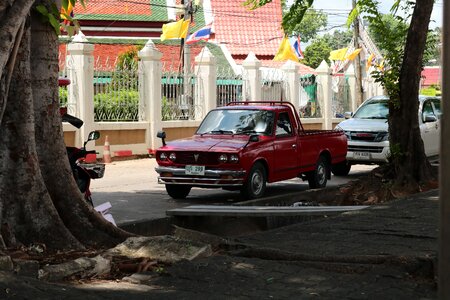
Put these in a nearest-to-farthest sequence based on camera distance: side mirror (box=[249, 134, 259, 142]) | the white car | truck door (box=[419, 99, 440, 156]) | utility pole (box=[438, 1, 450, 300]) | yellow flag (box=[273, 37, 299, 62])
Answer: utility pole (box=[438, 1, 450, 300]), side mirror (box=[249, 134, 259, 142]), the white car, truck door (box=[419, 99, 440, 156]), yellow flag (box=[273, 37, 299, 62])

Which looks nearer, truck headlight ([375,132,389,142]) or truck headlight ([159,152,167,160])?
truck headlight ([159,152,167,160])

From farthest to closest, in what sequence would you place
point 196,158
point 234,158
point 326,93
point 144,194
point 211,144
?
point 326,93, point 144,194, point 211,144, point 196,158, point 234,158

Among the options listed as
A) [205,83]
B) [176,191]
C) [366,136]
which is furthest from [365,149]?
[205,83]

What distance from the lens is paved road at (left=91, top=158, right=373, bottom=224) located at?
12.6 meters

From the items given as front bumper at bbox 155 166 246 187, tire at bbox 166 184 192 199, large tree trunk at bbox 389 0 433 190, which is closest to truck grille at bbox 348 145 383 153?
large tree trunk at bbox 389 0 433 190

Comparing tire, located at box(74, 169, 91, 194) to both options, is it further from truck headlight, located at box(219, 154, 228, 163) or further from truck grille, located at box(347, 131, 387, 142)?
truck grille, located at box(347, 131, 387, 142)

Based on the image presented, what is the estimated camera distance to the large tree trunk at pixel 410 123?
45.4ft

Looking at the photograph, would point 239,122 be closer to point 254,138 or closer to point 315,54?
point 254,138

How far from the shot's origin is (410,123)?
1405 cm

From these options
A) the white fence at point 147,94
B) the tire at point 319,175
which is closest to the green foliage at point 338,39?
the white fence at point 147,94

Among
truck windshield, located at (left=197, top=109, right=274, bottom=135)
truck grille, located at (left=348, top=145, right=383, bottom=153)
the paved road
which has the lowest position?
the paved road

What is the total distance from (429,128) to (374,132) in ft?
5.62

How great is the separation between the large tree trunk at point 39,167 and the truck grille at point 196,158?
5411mm

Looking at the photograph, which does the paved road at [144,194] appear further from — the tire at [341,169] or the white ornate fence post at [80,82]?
the white ornate fence post at [80,82]
